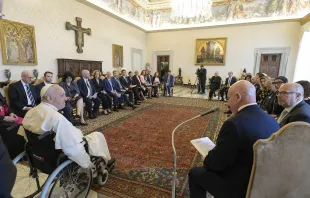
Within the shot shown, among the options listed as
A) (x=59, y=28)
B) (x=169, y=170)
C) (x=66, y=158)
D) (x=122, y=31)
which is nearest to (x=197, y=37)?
(x=122, y=31)

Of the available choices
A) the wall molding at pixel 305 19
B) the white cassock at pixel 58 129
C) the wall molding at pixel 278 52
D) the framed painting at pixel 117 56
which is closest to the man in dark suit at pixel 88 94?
the white cassock at pixel 58 129

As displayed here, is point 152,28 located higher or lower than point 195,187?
higher

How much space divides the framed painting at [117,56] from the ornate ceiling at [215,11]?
1.76 m

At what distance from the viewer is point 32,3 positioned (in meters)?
5.36

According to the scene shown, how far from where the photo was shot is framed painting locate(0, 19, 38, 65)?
15.5 ft

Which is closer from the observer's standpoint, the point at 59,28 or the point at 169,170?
the point at 169,170

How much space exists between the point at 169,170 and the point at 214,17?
11.0 meters

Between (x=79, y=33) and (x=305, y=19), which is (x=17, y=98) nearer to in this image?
(x=79, y=33)

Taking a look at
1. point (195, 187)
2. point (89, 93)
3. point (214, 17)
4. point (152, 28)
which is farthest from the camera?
point (152, 28)

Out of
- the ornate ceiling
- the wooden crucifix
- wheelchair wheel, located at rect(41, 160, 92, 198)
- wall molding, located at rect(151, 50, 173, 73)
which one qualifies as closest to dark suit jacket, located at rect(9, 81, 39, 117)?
wheelchair wheel, located at rect(41, 160, 92, 198)

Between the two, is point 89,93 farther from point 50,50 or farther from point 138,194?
point 138,194

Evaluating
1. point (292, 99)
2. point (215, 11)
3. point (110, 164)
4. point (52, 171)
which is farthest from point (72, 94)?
point (215, 11)

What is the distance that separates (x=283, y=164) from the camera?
922 mm

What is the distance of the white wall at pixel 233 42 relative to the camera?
933 cm
